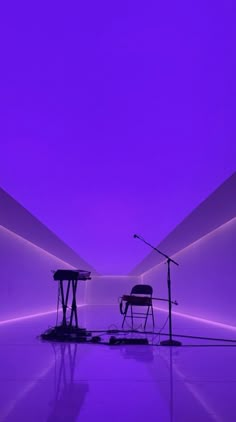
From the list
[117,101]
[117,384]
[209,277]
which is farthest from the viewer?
[209,277]

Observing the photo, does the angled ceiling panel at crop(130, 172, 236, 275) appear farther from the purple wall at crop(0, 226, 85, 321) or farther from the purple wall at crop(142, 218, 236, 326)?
the purple wall at crop(0, 226, 85, 321)

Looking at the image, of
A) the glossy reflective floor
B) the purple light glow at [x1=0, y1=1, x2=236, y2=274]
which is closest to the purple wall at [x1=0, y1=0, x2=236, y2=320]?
the purple light glow at [x1=0, y1=1, x2=236, y2=274]

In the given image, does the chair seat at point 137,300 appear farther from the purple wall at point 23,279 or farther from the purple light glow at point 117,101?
the purple wall at point 23,279

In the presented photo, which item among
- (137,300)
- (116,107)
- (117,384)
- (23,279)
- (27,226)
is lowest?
(117,384)

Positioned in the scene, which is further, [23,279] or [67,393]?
[23,279]

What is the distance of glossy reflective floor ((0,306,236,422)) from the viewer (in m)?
1.65

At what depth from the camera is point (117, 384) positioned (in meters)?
2.17

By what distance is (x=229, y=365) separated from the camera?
2.88 meters

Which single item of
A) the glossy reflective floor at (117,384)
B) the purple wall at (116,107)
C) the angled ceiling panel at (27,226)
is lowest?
the glossy reflective floor at (117,384)

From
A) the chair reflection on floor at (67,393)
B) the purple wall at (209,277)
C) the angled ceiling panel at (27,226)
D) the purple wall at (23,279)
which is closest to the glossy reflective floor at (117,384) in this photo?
the chair reflection on floor at (67,393)

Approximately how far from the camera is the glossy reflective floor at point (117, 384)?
1.65m

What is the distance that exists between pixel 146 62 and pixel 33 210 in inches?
167

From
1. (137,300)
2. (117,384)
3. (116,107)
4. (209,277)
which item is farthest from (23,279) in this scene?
(117,384)

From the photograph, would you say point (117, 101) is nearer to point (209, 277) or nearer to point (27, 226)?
point (27, 226)
